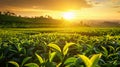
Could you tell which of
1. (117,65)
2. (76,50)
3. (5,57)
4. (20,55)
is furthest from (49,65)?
(76,50)

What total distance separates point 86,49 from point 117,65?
3.43 feet

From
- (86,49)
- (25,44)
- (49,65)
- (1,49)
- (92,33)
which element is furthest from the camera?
(92,33)

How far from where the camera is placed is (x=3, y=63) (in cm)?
400

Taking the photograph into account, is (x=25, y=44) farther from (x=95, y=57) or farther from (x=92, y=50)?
(x=95, y=57)

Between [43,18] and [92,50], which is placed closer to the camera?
[92,50]

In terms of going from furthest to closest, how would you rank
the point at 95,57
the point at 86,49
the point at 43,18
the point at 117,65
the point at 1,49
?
the point at 43,18 → the point at 1,49 → the point at 86,49 → the point at 117,65 → the point at 95,57

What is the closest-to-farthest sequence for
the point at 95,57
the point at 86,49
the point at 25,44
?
the point at 95,57
the point at 86,49
the point at 25,44

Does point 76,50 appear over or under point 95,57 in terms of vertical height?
under

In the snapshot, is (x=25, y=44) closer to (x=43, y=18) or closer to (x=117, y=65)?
(x=117, y=65)

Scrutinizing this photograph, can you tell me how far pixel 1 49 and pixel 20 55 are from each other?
2.84 ft

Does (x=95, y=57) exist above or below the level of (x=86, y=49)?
above

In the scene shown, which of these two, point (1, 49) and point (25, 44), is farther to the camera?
point (25, 44)

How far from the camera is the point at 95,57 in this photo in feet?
7.20

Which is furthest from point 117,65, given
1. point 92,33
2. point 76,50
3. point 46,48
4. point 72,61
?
point 92,33
